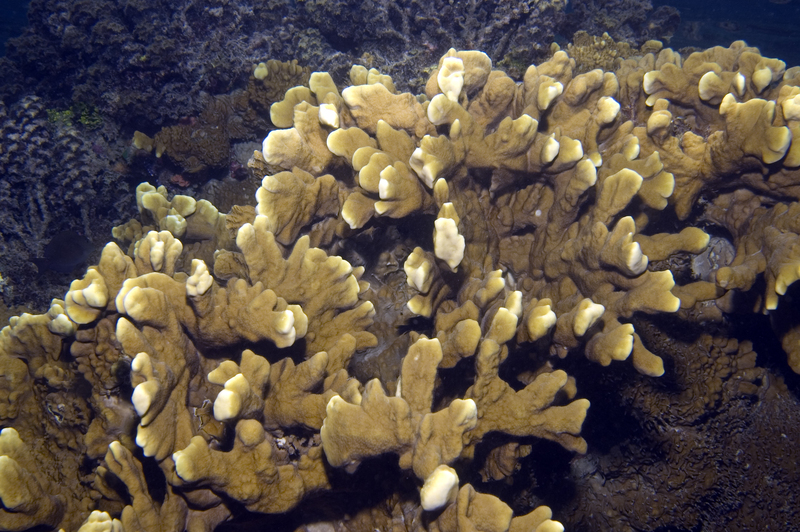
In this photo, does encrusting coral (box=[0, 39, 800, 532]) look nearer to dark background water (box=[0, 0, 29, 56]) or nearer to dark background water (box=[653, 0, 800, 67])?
dark background water (box=[653, 0, 800, 67])

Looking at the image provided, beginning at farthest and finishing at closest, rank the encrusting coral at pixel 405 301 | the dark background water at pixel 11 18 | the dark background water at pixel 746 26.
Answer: the dark background water at pixel 11 18 < the dark background water at pixel 746 26 < the encrusting coral at pixel 405 301

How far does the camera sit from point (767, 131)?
253 cm

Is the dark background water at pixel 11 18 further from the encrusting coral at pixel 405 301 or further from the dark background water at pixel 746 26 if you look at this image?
the dark background water at pixel 746 26

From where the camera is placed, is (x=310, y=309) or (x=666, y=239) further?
(x=666, y=239)

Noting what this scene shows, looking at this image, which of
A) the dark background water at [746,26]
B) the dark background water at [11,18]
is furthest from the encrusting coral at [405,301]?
the dark background water at [11,18]

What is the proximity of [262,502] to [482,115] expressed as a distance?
9.46 ft

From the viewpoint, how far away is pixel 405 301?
2.96 meters

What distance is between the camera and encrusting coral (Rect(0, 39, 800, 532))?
1.97m

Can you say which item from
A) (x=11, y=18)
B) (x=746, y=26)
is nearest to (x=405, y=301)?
(x=746, y=26)

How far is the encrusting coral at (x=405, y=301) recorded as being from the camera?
1971 mm

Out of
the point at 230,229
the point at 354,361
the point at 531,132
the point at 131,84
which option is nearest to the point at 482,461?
the point at 354,361

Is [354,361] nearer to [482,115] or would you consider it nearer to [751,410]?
[482,115]

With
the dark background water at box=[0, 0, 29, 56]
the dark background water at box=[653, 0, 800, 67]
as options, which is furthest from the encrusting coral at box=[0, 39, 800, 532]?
the dark background water at box=[0, 0, 29, 56]

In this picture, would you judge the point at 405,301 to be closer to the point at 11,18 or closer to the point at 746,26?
the point at 746,26
